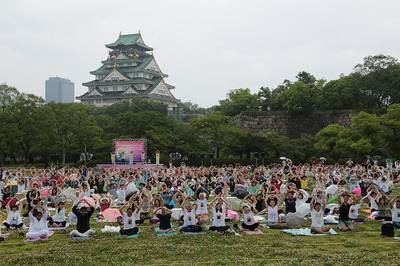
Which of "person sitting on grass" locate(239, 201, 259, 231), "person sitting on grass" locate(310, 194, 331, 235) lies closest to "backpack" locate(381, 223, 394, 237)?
"person sitting on grass" locate(310, 194, 331, 235)

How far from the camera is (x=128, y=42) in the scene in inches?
3442

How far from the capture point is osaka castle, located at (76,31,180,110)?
7969 centimetres

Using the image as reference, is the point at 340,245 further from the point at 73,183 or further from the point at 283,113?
the point at 283,113

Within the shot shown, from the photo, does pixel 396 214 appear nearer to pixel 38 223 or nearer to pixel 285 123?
pixel 38 223

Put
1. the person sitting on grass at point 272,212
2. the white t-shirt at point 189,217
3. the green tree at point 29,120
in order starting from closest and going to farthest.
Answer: the white t-shirt at point 189,217
the person sitting on grass at point 272,212
the green tree at point 29,120

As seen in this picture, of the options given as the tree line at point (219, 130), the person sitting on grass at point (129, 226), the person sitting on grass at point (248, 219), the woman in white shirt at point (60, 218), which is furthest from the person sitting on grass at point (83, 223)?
the tree line at point (219, 130)

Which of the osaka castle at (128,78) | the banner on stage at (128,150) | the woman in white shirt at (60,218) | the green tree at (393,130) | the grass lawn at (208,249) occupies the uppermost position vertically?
the osaka castle at (128,78)

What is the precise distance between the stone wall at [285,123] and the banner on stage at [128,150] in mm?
20901

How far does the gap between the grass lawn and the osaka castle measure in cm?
6813

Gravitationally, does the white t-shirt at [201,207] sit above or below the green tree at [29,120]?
below

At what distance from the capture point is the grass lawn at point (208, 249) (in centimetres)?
848

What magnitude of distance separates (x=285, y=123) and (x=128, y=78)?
3543 cm

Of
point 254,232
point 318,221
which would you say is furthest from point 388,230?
point 254,232

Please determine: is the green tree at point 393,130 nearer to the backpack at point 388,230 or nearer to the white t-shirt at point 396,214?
the white t-shirt at point 396,214
